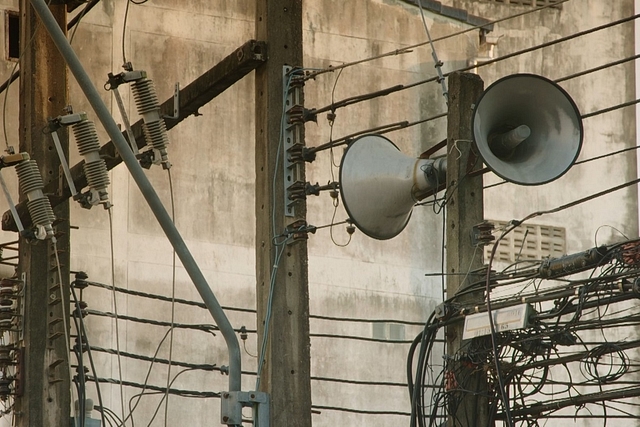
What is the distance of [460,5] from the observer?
24.5 m

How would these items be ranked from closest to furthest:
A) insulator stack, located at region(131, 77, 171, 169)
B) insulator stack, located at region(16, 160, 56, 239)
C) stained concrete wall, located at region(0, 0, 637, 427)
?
insulator stack, located at region(131, 77, 171, 169)
insulator stack, located at region(16, 160, 56, 239)
stained concrete wall, located at region(0, 0, 637, 427)

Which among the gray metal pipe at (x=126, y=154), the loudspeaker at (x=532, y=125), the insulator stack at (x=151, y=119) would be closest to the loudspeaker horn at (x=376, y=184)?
the loudspeaker at (x=532, y=125)

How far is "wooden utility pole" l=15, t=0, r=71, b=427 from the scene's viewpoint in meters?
11.4

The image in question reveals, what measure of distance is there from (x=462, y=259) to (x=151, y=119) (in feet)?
8.07

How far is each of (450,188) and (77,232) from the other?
35.4 feet

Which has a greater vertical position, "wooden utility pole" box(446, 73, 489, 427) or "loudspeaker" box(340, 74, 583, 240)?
"loudspeaker" box(340, 74, 583, 240)

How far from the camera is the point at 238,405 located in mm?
8188

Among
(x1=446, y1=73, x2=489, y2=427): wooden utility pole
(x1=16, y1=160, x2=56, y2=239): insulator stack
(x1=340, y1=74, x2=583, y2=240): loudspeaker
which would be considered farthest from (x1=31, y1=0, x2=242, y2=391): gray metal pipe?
(x1=16, y1=160, x2=56, y2=239): insulator stack

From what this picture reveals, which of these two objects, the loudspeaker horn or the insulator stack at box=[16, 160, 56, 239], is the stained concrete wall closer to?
the insulator stack at box=[16, 160, 56, 239]

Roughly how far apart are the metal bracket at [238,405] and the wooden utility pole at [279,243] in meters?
0.63

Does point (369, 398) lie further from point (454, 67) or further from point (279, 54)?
point (279, 54)

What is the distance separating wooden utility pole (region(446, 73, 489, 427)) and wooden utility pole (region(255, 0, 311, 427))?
0.98 m

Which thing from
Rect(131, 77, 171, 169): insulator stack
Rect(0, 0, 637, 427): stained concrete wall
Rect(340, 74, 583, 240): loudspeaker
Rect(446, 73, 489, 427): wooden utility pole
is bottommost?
Rect(446, 73, 489, 427): wooden utility pole

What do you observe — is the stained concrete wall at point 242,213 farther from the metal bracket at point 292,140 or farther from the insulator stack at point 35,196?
the metal bracket at point 292,140
